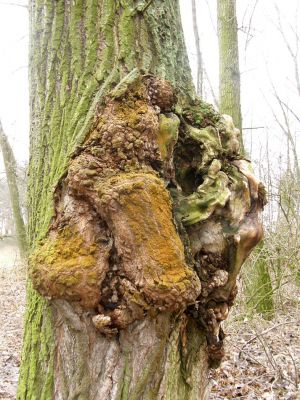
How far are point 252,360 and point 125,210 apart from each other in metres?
3.77

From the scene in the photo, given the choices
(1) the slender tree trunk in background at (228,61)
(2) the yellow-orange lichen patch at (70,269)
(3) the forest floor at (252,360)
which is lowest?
(3) the forest floor at (252,360)

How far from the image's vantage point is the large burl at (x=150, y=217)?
1381 millimetres

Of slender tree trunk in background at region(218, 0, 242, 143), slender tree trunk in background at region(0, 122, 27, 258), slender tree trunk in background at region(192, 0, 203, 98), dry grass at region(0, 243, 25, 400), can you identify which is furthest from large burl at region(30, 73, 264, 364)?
slender tree trunk in background at region(0, 122, 27, 258)

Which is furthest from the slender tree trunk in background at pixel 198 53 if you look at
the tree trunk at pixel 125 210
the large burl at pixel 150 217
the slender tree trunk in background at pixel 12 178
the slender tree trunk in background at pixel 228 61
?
the large burl at pixel 150 217

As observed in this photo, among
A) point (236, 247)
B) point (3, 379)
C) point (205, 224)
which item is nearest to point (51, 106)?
point (205, 224)

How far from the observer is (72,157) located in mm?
1552

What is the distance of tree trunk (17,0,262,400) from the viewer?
139 cm

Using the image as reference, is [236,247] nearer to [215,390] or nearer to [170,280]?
[170,280]

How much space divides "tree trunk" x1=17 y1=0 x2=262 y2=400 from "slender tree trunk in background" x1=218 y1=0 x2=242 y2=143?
4811 millimetres

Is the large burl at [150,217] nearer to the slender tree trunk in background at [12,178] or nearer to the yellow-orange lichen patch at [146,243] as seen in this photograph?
the yellow-orange lichen patch at [146,243]

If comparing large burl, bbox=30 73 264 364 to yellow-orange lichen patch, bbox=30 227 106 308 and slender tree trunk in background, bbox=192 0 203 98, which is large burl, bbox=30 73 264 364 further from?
slender tree trunk in background, bbox=192 0 203 98

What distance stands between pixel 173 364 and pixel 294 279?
5.24 m

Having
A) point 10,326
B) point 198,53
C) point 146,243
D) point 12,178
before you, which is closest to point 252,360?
point 146,243

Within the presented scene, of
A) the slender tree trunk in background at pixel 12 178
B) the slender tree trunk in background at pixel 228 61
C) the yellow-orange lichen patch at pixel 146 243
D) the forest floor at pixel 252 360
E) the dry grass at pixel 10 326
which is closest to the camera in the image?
the yellow-orange lichen patch at pixel 146 243
